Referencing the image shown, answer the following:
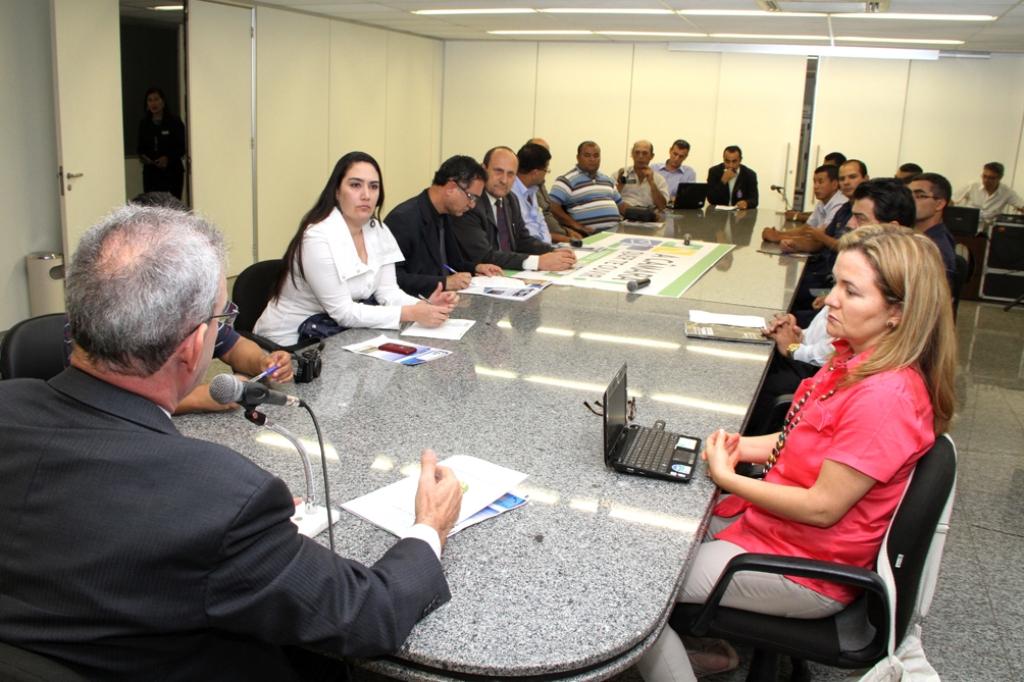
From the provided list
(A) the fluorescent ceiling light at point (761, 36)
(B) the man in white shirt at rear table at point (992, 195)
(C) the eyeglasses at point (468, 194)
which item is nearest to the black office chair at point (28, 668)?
(C) the eyeglasses at point (468, 194)

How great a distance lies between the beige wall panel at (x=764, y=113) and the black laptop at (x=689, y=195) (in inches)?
92.2

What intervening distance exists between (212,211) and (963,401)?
5753 millimetres

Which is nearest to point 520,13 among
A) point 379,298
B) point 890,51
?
point 890,51

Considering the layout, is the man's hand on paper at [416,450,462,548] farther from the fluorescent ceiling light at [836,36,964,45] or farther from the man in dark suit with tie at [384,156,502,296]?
the fluorescent ceiling light at [836,36,964,45]

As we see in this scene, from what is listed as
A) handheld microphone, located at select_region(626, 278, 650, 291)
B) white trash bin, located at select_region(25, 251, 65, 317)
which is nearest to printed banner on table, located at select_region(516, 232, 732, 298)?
handheld microphone, located at select_region(626, 278, 650, 291)

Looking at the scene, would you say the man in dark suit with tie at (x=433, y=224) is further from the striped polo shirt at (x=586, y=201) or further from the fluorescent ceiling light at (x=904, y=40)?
the fluorescent ceiling light at (x=904, y=40)

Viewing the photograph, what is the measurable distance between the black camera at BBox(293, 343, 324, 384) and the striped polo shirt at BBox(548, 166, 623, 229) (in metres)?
A: 4.27

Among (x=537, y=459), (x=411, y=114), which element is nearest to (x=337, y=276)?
(x=537, y=459)

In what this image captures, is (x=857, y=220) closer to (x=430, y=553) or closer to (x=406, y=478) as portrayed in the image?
(x=406, y=478)

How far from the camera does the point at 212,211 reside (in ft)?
22.9

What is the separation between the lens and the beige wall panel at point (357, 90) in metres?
8.45

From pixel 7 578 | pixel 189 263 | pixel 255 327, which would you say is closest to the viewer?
pixel 7 578

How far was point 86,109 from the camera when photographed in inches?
216

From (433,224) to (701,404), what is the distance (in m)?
1.99
